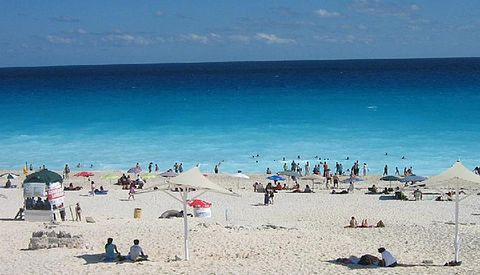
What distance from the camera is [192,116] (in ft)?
226

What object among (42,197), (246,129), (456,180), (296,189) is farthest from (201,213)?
(246,129)

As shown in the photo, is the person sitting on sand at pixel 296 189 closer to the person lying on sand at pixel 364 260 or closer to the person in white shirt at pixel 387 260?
the person lying on sand at pixel 364 260

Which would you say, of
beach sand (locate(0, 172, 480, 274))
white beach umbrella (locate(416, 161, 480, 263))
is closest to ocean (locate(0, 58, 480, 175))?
beach sand (locate(0, 172, 480, 274))

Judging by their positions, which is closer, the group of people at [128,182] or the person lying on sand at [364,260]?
A: the person lying on sand at [364,260]

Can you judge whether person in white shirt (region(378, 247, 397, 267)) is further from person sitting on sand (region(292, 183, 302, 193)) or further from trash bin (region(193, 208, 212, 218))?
person sitting on sand (region(292, 183, 302, 193))

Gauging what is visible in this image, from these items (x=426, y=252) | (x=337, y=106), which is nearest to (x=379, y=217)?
(x=426, y=252)

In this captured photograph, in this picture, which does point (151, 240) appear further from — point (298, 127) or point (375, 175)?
point (298, 127)

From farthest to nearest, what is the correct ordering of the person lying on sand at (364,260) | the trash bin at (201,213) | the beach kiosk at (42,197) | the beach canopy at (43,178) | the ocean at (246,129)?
the ocean at (246,129)
the trash bin at (201,213)
the beach canopy at (43,178)
the beach kiosk at (42,197)
the person lying on sand at (364,260)

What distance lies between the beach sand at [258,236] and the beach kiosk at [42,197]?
745mm

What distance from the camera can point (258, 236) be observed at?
18734 millimetres

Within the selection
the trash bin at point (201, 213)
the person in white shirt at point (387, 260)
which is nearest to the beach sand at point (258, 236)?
the person in white shirt at point (387, 260)

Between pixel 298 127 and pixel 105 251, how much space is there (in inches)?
→ 1741

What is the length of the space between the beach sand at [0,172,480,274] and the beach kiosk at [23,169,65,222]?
2.45ft

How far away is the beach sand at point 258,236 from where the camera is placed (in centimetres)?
1511
